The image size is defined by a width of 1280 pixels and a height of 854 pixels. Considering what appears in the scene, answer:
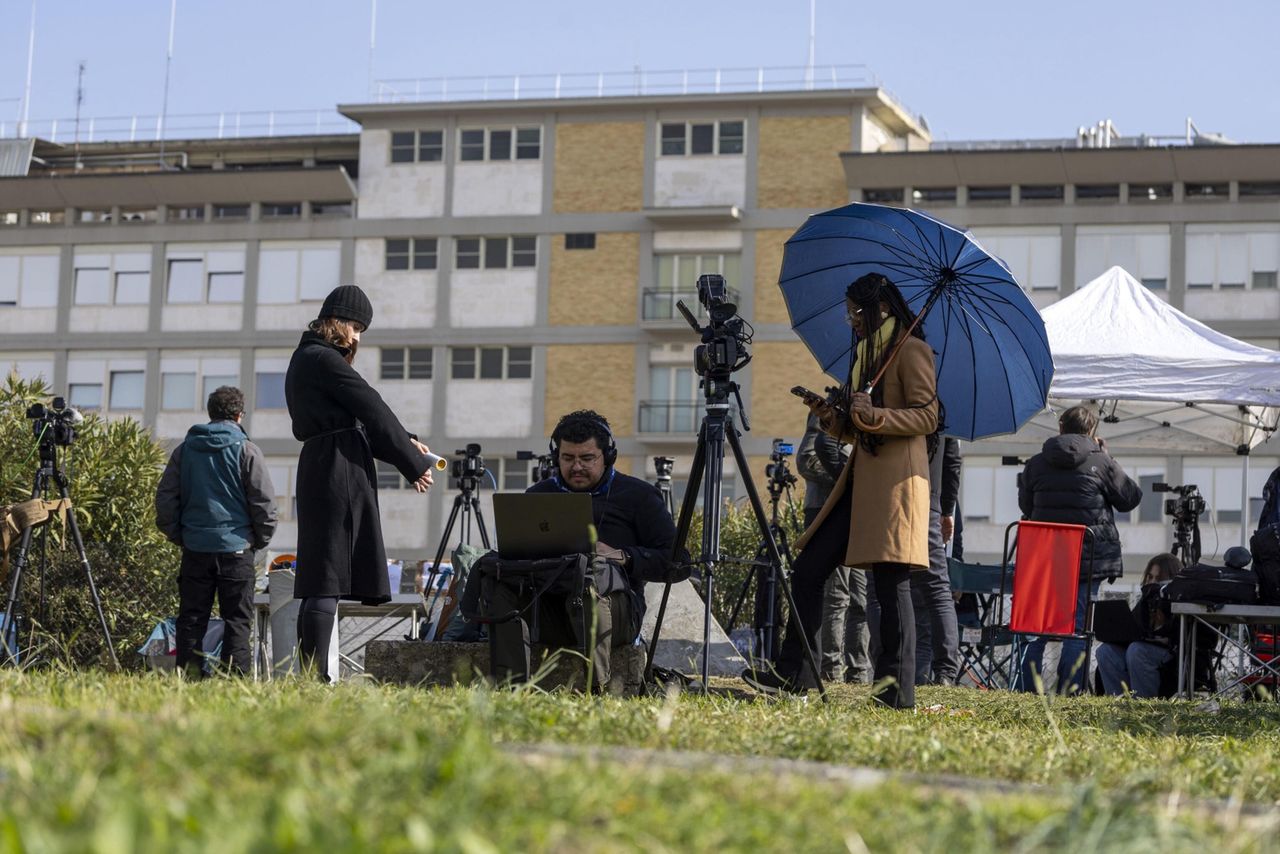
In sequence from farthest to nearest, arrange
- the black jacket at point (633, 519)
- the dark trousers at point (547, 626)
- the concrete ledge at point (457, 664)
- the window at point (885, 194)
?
1. the window at point (885, 194)
2. the black jacket at point (633, 519)
3. the concrete ledge at point (457, 664)
4. the dark trousers at point (547, 626)

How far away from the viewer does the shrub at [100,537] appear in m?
13.5

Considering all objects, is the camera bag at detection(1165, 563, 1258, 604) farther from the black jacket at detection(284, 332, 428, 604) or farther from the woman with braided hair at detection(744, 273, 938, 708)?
the black jacket at detection(284, 332, 428, 604)

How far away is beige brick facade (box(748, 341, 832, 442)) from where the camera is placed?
48.7 m

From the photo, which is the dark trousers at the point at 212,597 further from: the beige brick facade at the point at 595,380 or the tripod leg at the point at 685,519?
the beige brick facade at the point at 595,380

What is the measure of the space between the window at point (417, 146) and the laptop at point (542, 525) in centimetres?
4586

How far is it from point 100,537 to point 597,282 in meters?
35.9

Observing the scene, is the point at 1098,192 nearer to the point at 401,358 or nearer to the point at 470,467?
the point at 401,358

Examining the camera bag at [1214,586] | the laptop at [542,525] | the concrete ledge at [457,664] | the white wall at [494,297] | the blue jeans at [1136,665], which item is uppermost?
the white wall at [494,297]

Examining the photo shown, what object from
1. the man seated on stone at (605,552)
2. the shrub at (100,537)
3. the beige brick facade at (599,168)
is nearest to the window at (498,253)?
the beige brick facade at (599,168)

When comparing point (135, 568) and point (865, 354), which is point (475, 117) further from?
point (865, 354)

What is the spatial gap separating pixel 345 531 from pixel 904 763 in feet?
11.3

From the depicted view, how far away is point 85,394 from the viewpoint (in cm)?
5384

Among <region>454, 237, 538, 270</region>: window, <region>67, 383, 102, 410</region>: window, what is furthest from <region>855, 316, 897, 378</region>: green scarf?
<region>67, 383, 102, 410</region>: window

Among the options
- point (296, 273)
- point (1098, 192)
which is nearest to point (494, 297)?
point (296, 273)
